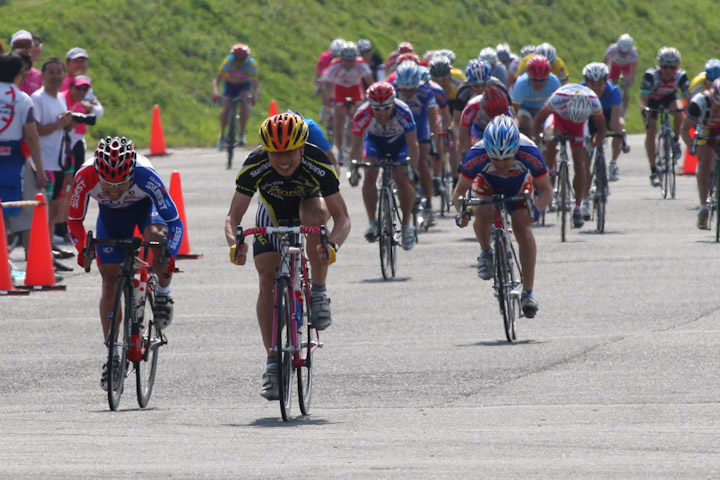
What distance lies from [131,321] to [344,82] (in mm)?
18798

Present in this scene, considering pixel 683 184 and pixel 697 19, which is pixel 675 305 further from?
pixel 697 19

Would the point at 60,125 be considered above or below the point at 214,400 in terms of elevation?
above

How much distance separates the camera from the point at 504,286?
12.6 metres

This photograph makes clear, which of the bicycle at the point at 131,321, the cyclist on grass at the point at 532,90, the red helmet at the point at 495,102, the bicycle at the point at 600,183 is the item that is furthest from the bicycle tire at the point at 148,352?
the cyclist on grass at the point at 532,90

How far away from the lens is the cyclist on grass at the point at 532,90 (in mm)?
20594

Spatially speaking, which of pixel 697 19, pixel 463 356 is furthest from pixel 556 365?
pixel 697 19

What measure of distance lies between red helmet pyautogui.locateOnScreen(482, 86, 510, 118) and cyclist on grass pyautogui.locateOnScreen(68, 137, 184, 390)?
6.94 m

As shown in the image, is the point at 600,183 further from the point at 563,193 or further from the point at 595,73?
the point at 595,73

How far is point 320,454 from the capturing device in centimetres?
790

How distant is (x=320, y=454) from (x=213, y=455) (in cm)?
53

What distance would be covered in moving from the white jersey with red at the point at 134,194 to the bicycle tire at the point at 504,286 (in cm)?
317

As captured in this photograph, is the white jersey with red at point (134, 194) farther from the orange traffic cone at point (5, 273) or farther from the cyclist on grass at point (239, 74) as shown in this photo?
the cyclist on grass at point (239, 74)

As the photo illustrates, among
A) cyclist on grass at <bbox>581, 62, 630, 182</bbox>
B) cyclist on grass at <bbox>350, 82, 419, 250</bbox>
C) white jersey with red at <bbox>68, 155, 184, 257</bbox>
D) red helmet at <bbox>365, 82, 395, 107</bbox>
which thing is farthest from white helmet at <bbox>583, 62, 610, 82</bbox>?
white jersey with red at <bbox>68, 155, 184, 257</bbox>

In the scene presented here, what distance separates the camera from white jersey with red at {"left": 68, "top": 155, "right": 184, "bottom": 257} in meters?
10.1
